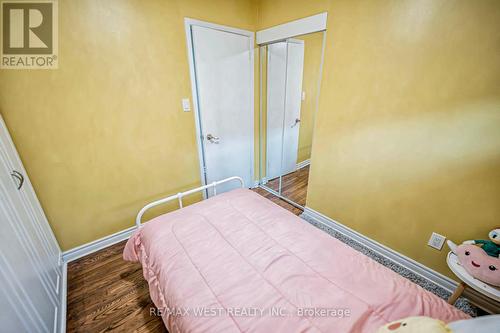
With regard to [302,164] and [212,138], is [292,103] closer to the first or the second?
[302,164]

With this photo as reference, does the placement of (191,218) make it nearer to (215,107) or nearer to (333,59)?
(215,107)

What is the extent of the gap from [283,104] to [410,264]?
2080mm

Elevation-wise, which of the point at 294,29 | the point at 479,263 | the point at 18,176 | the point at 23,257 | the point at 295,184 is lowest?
the point at 295,184

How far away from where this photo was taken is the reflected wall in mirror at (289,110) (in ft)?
7.25

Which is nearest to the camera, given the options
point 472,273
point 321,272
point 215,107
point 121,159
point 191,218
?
point 321,272

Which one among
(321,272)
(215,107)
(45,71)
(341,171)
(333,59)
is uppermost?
(333,59)

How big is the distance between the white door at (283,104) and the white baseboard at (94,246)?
1974 millimetres

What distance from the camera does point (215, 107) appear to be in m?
2.22

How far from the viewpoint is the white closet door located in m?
0.85

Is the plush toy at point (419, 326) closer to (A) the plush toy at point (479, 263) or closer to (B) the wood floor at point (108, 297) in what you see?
(A) the plush toy at point (479, 263)

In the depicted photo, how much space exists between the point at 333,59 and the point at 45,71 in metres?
2.17

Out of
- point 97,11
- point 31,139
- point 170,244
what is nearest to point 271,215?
point 170,244

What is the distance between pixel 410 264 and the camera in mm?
1659

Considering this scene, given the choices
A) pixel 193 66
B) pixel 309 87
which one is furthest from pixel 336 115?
pixel 193 66
